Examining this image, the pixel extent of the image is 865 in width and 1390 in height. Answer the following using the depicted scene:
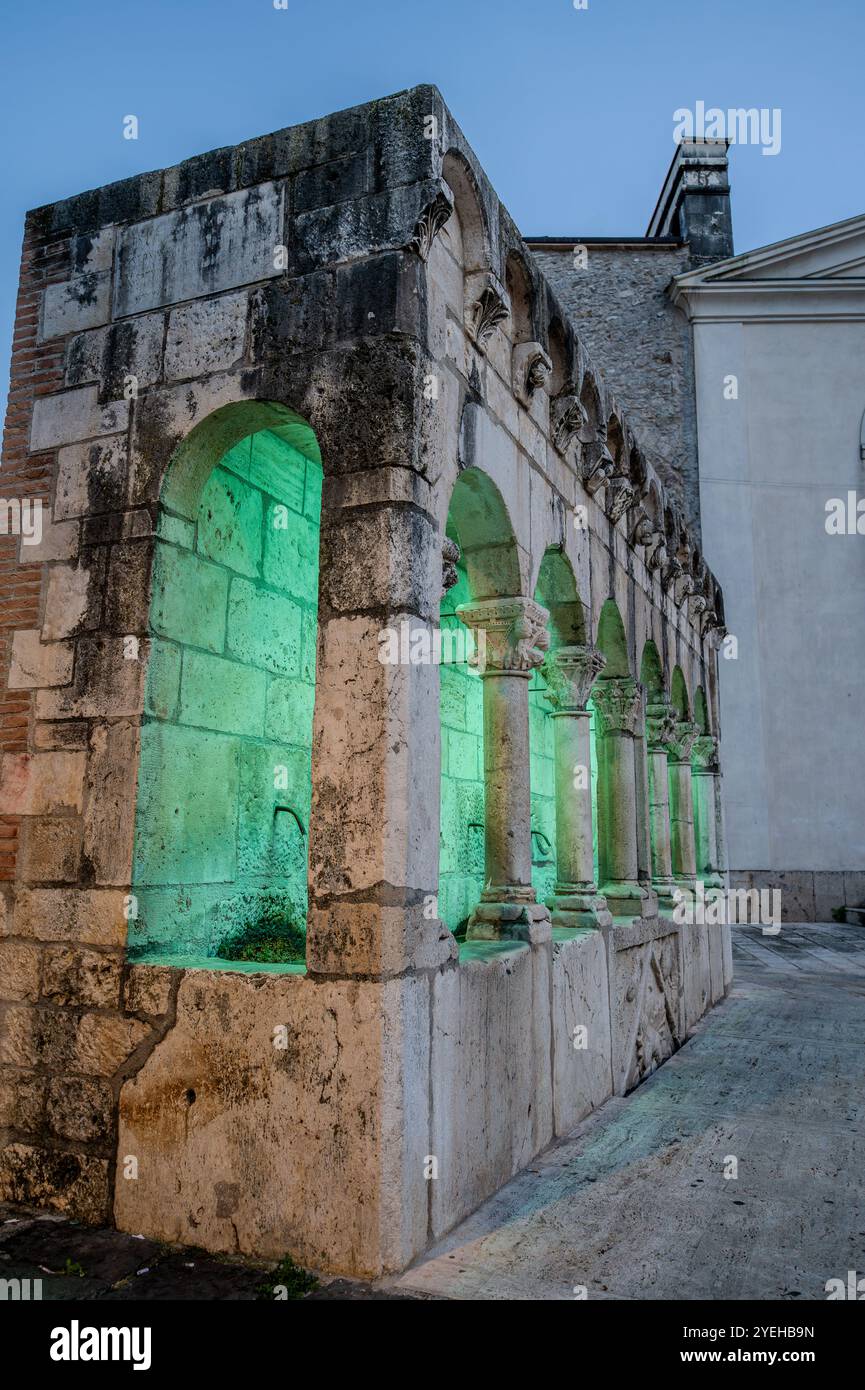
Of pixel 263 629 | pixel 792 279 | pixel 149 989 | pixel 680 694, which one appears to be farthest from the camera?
pixel 792 279

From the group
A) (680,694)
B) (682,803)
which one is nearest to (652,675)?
(680,694)

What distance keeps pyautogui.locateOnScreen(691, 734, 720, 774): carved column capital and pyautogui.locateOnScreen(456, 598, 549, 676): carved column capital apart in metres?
4.98

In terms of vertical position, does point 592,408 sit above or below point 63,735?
above

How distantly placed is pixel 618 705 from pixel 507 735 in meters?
2.00

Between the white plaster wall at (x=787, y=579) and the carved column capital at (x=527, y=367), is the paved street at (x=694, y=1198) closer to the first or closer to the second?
the carved column capital at (x=527, y=367)

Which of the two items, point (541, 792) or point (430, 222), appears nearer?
point (430, 222)

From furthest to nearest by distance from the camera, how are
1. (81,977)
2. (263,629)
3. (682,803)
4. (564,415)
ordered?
(682,803) < (564,415) < (263,629) < (81,977)

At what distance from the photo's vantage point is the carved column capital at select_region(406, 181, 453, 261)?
279 cm

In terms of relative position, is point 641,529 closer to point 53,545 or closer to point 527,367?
point 527,367

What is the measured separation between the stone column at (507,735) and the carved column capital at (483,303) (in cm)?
100

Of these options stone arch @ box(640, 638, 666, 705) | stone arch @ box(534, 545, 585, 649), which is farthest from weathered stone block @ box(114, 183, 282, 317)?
stone arch @ box(640, 638, 666, 705)

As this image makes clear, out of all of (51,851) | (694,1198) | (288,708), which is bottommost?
(694,1198)

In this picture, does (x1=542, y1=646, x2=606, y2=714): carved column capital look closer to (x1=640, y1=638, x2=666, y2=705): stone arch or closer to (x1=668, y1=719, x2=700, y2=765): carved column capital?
(x1=640, y1=638, x2=666, y2=705): stone arch

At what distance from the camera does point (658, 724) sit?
21.9 feet
